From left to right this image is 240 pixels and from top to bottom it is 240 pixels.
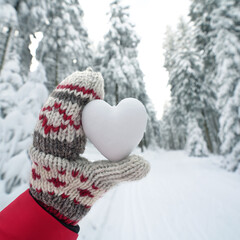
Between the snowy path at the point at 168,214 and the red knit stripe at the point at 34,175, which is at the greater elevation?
the red knit stripe at the point at 34,175

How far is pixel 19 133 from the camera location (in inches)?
116

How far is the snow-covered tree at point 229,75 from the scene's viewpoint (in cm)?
645

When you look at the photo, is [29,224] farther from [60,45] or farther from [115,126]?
[60,45]

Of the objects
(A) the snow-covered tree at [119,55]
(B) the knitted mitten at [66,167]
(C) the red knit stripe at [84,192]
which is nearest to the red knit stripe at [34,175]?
(B) the knitted mitten at [66,167]

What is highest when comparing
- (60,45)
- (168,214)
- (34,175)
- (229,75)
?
(60,45)

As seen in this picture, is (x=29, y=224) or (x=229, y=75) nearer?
(x=29, y=224)

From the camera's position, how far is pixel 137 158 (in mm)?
991

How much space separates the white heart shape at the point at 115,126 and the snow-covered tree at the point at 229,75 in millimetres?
6958

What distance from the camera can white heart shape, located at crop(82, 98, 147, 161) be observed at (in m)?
0.97

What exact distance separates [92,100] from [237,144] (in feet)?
23.7

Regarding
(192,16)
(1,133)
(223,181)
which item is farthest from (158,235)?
(192,16)

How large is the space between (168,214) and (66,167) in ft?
10.6

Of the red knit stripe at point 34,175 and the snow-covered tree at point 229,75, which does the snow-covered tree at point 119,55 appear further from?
the red knit stripe at point 34,175

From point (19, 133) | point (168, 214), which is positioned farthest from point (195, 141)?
point (19, 133)
